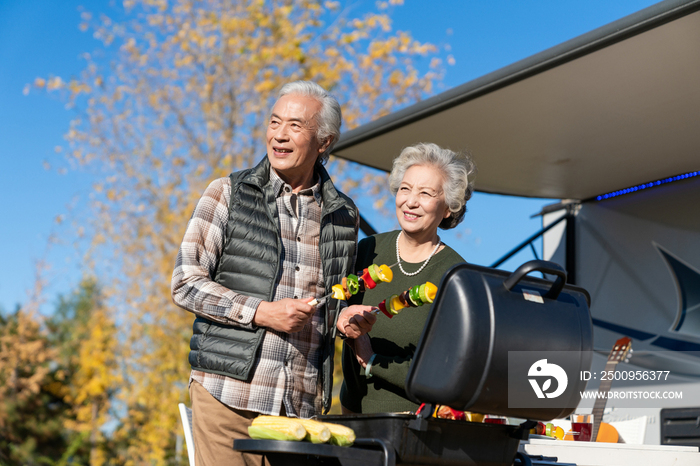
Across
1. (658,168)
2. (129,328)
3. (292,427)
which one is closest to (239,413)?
(292,427)

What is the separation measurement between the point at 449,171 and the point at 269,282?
0.91 metres

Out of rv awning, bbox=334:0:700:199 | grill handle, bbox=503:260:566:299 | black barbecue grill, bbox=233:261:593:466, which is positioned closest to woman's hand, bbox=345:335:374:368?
black barbecue grill, bbox=233:261:593:466

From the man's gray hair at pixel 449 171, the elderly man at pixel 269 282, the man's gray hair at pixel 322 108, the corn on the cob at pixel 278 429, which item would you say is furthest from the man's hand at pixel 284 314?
the man's gray hair at pixel 449 171

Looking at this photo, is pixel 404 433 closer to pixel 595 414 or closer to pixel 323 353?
pixel 323 353

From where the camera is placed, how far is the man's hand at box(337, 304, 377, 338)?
1793mm

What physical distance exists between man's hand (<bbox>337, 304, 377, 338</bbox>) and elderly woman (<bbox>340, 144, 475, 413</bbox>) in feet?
0.72

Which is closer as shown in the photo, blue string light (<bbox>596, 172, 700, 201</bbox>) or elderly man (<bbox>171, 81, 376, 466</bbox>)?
elderly man (<bbox>171, 81, 376, 466</bbox>)

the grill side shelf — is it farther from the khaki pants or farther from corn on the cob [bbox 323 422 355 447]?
the khaki pants

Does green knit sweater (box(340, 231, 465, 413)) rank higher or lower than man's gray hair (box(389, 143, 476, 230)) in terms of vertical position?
lower

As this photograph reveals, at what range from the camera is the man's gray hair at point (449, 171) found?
7.76 feet

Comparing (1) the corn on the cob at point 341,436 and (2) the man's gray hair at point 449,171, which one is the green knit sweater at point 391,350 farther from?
(1) the corn on the cob at point 341,436

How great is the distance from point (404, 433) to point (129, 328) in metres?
9.54

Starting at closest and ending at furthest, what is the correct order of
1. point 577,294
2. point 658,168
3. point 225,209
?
point 577,294
point 225,209
point 658,168

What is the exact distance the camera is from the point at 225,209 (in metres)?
1.88
